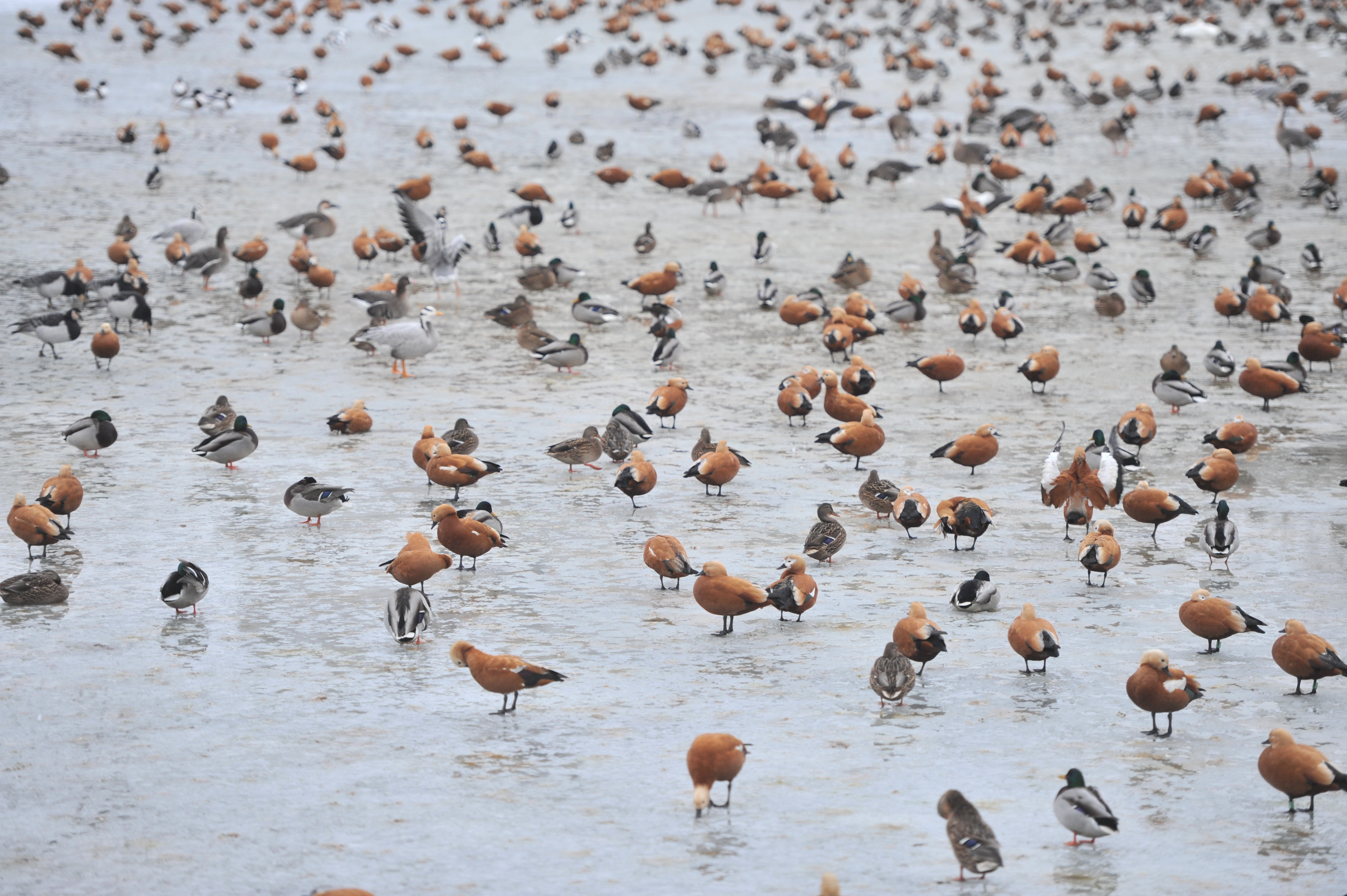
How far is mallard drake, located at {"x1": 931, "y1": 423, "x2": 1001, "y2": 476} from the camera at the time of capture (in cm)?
1265

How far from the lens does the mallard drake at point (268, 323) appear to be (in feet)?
57.7

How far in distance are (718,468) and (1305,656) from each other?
546 cm

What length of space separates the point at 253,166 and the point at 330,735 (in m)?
22.7

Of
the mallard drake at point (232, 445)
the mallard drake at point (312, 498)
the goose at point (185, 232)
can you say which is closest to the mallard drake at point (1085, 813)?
the mallard drake at point (312, 498)

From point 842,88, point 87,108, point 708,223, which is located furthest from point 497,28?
point 708,223

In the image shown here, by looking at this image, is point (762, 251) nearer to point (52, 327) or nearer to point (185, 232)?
point (185, 232)

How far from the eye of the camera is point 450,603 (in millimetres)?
9719

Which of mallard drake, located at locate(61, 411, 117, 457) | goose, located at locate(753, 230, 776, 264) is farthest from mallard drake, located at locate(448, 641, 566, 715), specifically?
goose, located at locate(753, 230, 776, 264)

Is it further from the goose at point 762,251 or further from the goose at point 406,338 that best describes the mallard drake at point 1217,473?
the goose at point 762,251

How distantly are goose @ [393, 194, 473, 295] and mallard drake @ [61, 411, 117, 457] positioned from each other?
26.2 ft

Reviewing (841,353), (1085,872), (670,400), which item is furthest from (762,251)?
(1085,872)

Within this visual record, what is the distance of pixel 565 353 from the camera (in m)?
16.6

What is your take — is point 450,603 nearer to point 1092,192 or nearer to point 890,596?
point 890,596

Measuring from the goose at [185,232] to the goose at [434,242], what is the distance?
12.3 feet
